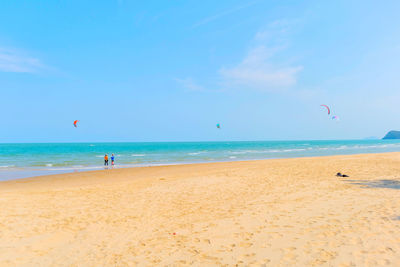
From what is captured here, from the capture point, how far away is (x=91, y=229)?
6.47m

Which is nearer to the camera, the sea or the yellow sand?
the yellow sand

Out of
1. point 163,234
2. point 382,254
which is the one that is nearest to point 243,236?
point 163,234

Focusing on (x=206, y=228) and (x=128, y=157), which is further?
(x=128, y=157)

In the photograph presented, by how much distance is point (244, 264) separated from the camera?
431cm

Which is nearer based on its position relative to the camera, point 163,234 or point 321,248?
point 321,248

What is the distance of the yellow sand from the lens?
4.64 metres

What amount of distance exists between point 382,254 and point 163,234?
427cm

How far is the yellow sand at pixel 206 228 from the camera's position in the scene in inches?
183

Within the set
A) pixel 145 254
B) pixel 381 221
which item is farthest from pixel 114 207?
pixel 381 221

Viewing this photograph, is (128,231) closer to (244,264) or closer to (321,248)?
(244,264)

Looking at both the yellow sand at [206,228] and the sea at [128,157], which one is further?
the sea at [128,157]

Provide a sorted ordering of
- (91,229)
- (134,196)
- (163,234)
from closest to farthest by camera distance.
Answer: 1. (163,234)
2. (91,229)
3. (134,196)

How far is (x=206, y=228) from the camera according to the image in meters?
6.22

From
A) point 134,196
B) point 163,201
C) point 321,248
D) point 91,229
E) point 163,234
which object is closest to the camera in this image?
point 321,248
